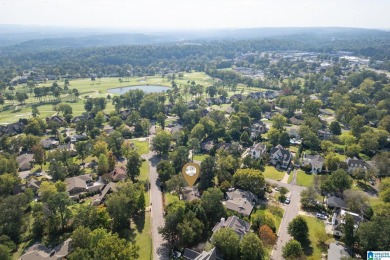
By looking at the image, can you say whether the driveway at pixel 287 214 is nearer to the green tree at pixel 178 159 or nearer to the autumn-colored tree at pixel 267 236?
the autumn-colored tree at pixel 267 236

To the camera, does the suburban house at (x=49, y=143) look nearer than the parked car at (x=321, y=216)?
No

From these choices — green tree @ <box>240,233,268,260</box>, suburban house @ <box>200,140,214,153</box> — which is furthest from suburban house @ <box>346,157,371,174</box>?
green tree @ <box>240,233,268,260</box>

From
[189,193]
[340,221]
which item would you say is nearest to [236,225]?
[189,193]

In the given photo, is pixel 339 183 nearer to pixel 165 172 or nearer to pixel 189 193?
pixel 189 193

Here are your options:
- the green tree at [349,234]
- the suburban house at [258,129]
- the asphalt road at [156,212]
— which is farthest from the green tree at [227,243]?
the suburban house at [258,129]

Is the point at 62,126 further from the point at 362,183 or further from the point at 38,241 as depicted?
the point at 362,183

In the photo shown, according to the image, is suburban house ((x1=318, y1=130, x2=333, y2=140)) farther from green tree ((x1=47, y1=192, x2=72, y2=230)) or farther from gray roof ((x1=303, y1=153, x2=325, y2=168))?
green tree ((x1=47, y1=192, x2=72, y2=230))

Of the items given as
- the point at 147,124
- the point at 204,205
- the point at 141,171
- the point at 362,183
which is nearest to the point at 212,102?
the point at 147,124
